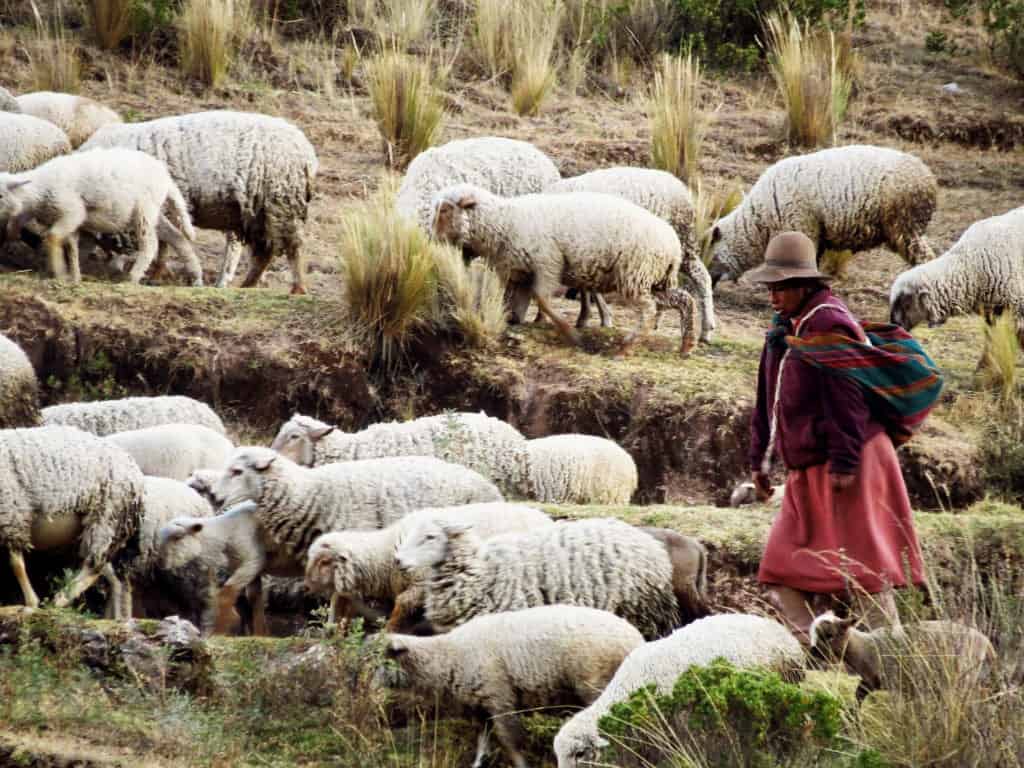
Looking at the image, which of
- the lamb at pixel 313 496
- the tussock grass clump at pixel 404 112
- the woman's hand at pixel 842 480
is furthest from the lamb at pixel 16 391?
the tussock grass clump at pixel 404 112

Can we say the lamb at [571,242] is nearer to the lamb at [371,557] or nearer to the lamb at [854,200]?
the lamb at [854,200]

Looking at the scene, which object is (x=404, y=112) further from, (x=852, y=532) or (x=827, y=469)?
(x=852, y=532)

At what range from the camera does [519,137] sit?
681 inches

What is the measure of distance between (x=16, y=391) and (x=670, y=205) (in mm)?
5363

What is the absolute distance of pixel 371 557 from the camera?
808 cm

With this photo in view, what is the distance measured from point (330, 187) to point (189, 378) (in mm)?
4534

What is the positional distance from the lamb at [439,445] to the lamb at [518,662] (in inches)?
114

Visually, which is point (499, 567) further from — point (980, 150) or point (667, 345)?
point (980, 150)

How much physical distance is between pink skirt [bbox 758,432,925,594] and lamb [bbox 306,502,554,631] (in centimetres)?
160

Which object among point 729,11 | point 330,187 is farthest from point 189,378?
point 729,11

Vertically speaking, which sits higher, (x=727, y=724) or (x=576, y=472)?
(x=727, y=724)

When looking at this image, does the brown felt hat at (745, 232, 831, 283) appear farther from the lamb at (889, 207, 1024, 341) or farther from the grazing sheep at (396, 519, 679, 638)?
the lamb at (889, 207, 1024, 341)

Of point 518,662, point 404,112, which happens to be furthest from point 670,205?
point 518,662

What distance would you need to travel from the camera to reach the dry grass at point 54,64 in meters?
16.7
